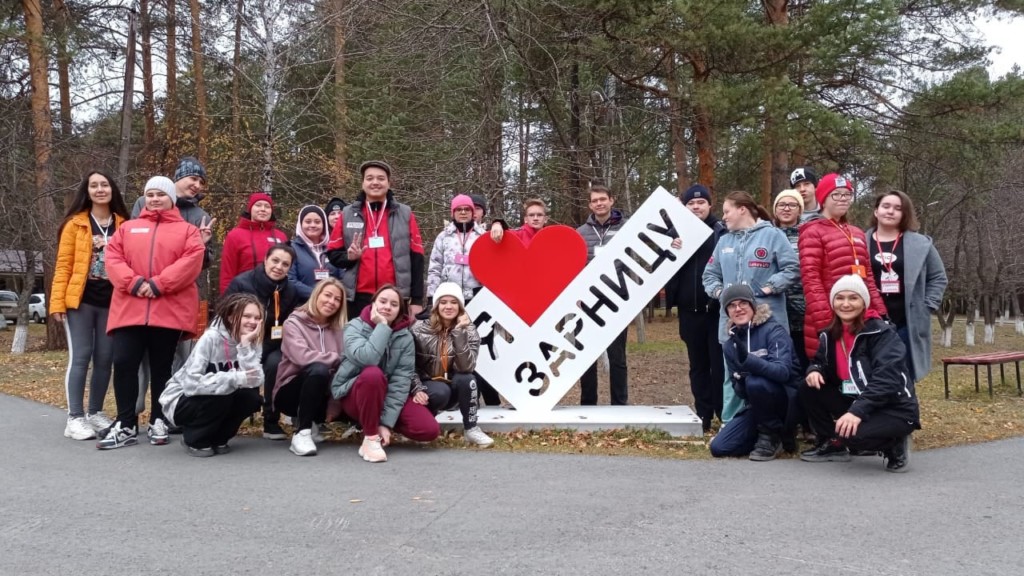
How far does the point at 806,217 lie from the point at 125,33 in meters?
14.7

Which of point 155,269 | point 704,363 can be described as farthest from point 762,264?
point 155,269

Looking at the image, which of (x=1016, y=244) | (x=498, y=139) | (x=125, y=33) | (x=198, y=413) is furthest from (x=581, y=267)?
(x=1016, y=244)

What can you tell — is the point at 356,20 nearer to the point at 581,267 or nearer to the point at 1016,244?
the point at 581,267

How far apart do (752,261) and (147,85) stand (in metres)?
16.0

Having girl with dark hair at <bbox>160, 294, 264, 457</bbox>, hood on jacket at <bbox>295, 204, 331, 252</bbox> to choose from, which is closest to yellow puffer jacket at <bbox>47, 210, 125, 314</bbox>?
girl with dark hair at <bbox>160, 294, 264, 457</bbox>

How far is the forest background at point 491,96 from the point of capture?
10.4 metres

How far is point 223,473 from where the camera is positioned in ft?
13.9

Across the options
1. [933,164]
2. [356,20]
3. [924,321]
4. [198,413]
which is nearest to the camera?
[198,413]

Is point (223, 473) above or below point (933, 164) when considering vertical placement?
below

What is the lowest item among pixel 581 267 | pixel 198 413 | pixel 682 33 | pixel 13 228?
pixel 198 413

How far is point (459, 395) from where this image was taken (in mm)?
5113

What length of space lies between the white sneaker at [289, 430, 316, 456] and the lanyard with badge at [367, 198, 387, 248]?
1.58 meters

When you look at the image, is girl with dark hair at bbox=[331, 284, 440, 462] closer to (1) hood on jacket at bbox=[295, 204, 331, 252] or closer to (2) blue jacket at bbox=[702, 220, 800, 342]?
(1) hood on jacket at bbox=[295, 204, 331, 252]

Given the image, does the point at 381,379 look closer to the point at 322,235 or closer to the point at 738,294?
the point at 322,235
